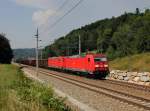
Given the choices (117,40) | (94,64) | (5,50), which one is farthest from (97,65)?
(117,40)

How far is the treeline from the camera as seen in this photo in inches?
3728

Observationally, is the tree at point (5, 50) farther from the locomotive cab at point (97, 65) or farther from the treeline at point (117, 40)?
the locomotive cab at point (97, 65)

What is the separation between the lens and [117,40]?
4798 inches

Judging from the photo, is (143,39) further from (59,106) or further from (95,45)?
(59,106)

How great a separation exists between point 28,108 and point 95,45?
123 meters

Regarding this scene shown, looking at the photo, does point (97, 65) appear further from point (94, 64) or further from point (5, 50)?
point (5, 50)

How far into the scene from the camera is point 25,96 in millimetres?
15195

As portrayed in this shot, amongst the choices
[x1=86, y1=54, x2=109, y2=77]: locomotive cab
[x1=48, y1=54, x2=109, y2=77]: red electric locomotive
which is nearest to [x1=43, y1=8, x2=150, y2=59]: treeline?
[x1=48, y1=54, x2=109, y2=77]: red electric locomotive

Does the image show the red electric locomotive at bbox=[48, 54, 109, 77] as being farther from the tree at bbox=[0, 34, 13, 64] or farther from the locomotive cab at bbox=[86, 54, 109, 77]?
the tree at bbox=[0, 34, 13, 64]

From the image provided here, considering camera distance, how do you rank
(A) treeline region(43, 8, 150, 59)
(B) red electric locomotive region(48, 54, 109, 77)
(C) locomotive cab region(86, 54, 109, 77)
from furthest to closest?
(A) treeline region(43, 8, 150, 59)
(B) red electric locomotive region(48, 54, 109, 77)
(C) locomotive cab region(86, 54, 109, 77)

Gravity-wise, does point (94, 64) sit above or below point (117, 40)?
below

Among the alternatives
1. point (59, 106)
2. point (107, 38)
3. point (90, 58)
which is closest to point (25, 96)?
point (59, 106)

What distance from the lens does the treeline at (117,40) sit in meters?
94.7

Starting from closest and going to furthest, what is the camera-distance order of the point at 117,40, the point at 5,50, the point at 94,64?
the point at 94,64, the point at 5,50, the point at 117,40
